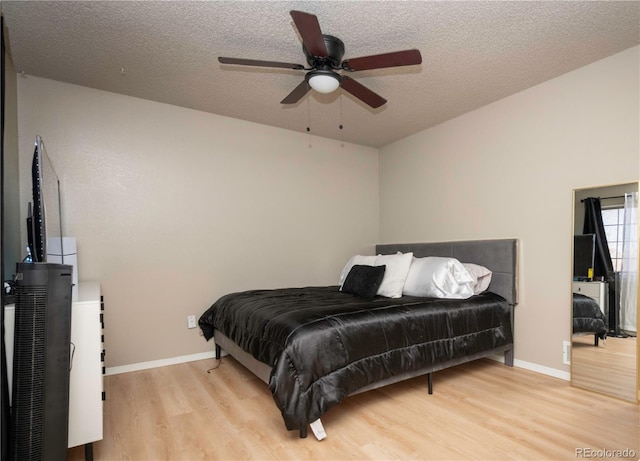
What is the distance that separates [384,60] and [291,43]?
2.50 ft

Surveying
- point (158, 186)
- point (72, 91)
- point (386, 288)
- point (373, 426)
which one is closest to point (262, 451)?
point (373, 426)

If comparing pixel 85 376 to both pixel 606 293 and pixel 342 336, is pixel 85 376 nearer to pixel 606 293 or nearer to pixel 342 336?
pixel 342 336

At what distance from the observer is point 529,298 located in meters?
3.14

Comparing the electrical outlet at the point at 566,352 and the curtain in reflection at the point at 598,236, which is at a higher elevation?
the curtain in reflection at the point at 598,236

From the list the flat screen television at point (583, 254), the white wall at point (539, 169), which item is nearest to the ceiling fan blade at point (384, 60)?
the white wall at point (539, 169)

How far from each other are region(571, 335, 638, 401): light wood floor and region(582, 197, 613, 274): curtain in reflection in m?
0.50

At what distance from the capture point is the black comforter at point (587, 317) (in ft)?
8.75

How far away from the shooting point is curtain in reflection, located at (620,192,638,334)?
2477 mm

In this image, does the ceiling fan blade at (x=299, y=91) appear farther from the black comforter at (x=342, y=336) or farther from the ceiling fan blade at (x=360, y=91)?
the black comforter at (x=342, y=336)

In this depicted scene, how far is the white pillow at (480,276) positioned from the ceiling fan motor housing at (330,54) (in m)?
2.22

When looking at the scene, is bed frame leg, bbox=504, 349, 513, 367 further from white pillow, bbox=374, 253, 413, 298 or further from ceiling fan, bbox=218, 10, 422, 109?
ceiling fan, bbox=218, 10, 422, 109

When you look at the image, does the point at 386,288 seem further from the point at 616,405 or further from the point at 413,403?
the point at 616,405

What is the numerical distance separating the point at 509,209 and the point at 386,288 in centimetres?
139

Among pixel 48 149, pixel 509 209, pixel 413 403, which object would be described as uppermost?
pixel 48 149
